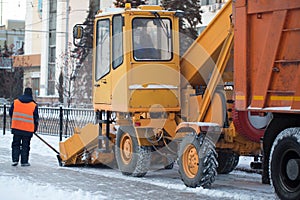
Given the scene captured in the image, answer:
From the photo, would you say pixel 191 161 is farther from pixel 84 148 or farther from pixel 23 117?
pixel 23 117

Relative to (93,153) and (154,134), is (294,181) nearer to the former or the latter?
(154,134)

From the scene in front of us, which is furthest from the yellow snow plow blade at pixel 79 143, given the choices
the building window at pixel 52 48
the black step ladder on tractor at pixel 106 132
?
the building window at pixel 52 48

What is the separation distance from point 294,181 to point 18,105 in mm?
7867

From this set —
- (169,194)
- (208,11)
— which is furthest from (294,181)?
(208,11)

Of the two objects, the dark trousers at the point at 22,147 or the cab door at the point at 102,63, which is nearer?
the cab door at the point at 102,63

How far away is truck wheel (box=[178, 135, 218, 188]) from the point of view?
1151 centimetres

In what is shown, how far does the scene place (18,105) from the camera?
51.0 feet

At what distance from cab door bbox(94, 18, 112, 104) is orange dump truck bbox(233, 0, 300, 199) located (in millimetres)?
4297

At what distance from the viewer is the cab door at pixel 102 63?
1416 centimetres

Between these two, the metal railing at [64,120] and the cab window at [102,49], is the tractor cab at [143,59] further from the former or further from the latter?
the metal railing at [64,120]

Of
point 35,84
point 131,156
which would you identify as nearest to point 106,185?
point 131,156

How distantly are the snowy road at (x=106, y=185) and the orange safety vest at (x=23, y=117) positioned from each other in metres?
0.88

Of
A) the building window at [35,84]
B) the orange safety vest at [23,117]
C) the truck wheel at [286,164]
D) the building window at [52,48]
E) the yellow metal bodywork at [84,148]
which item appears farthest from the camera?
the building window at [35,84]

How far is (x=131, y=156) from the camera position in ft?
44.9
